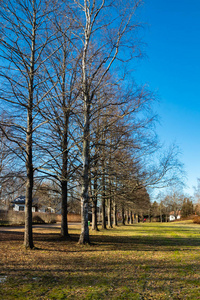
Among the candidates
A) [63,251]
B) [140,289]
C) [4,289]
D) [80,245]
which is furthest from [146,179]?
[4,289]

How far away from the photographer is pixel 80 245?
10859 millimetres

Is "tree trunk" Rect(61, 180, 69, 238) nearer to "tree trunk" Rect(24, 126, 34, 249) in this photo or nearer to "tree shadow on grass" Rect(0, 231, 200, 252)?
"tree shadow on grass" Rect(0, 231, 200, 252)

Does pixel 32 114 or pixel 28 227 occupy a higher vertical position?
pixel 32 114

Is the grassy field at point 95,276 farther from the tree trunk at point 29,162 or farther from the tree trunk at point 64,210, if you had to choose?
the tree trunk at point 64,210

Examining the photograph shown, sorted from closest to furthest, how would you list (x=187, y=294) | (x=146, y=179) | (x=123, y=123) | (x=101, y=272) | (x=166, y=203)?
(x=187, y=294)
(x=101, y=272)
(x=146, y=179)
(x=123, y=123)
(x=166, y=203)

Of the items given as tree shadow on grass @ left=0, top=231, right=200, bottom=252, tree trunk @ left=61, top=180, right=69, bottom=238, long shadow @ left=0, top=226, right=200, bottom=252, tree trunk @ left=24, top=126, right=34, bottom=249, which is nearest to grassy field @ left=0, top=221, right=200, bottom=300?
tree trunk @ left=24, top=126, right=34, bottom=249

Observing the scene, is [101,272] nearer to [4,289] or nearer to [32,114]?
[4,289]

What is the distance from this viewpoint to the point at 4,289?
473cm

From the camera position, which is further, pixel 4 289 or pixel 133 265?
pixel 133 265

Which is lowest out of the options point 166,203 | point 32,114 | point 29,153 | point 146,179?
point 166,203

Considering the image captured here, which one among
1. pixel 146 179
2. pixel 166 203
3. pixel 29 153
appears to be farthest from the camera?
pixel 166 203

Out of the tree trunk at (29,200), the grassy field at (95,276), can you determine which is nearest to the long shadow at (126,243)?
the tree trunk at (29,200)

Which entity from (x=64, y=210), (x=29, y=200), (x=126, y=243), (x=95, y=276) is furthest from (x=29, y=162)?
(x=126, y=243)

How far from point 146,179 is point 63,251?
18.0ft
